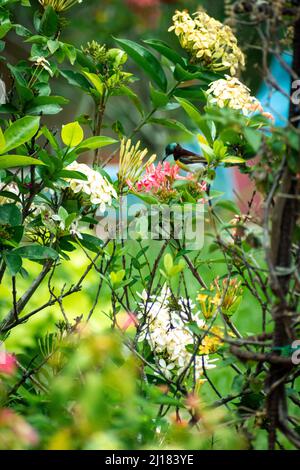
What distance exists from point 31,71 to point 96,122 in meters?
0.29

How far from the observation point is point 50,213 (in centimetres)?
191

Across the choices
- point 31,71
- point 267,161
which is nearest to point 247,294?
point 31,71

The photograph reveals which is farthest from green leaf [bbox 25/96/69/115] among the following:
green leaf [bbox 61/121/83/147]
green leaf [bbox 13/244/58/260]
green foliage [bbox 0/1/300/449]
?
green leaf [bbox 13/244/58/260]

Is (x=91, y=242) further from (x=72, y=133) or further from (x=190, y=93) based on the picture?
(x=190, y=93)

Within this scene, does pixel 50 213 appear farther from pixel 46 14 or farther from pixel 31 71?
pixel 46 14

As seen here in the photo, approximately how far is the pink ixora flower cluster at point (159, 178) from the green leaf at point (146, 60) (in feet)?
0.93

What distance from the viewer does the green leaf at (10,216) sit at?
1.80m

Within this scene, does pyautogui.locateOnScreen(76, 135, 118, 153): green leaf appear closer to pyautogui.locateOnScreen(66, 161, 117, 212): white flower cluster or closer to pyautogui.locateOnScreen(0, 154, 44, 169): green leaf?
pyautogui.locateOnScreen(66, 161, 117, 212): white flower cluster

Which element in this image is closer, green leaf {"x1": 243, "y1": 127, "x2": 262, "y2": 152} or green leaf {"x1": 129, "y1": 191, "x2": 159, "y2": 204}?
green leaf {"x1": 243, "y1": 127, "x2": 262, "y2": 152}

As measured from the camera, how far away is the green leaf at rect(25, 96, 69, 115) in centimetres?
190

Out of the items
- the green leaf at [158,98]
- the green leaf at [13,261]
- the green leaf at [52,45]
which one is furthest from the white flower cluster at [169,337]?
the green leaf at [52,45]

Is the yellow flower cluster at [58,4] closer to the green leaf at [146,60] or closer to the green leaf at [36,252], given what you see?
the green leaf at [146,60]

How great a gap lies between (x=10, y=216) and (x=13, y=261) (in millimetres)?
116

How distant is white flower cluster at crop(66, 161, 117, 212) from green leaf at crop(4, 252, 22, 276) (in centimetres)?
21
